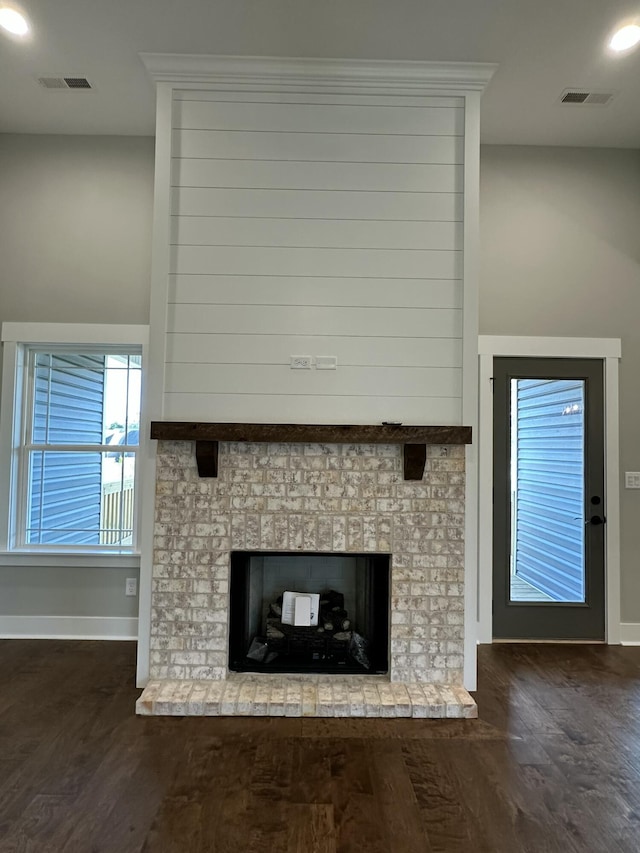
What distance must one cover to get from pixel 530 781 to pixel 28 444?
3.66 m

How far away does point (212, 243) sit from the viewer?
10.0ft

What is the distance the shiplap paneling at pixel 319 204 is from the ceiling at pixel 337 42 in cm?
73

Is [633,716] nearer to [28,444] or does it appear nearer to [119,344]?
[119,344]

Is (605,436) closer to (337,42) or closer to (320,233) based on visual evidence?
(320,233)

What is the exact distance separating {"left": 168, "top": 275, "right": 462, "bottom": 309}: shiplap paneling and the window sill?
1914 mm

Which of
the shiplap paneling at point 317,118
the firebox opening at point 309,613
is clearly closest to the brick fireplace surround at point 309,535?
the firebox opening at point 309,613

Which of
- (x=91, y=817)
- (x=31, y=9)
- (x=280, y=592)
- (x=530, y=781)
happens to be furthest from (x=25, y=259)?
(x=530, y=781)

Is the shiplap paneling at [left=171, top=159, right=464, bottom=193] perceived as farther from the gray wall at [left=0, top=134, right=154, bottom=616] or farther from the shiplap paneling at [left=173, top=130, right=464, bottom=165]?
the gray wall at [left=0, top=134, right=154, bottom=616]

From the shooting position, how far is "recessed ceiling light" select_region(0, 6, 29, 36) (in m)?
2.69

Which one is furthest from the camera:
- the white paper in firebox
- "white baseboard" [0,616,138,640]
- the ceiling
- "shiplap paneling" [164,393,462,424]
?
"white baseboard" [0,616,138,640]

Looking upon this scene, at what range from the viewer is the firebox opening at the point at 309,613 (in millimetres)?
3062

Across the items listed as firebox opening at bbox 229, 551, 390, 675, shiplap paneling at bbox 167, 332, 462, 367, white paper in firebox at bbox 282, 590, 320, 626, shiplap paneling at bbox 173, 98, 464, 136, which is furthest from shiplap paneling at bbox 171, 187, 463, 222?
white paper in firebox at bbox 282, 590, 320, 626

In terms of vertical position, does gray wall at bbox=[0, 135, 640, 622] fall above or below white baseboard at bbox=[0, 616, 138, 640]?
above

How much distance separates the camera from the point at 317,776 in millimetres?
2193
